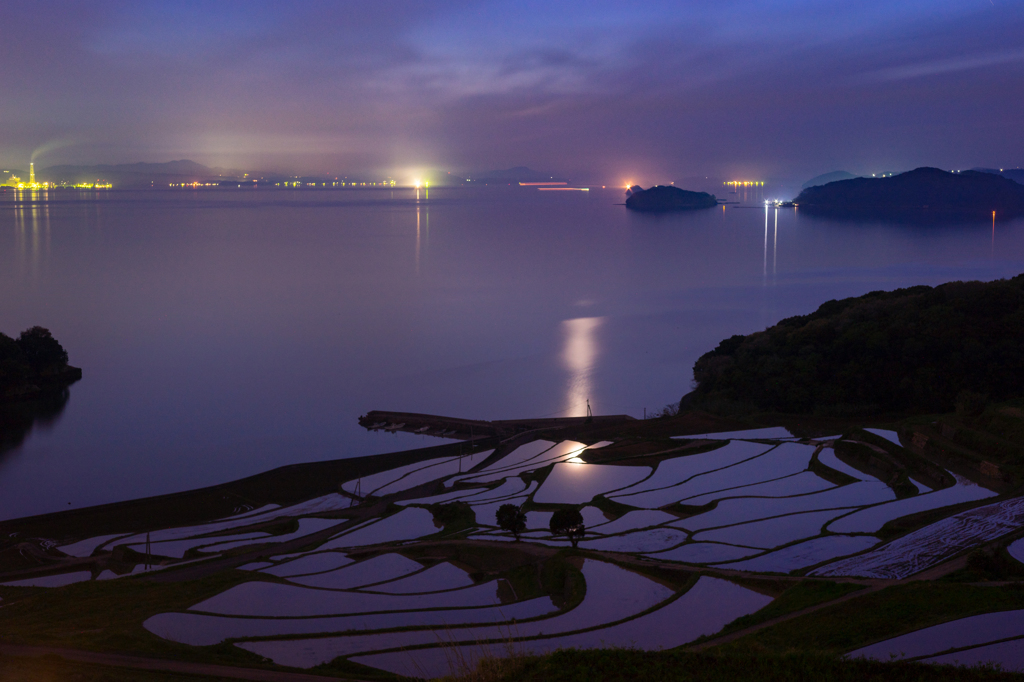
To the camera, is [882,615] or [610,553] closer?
[882,615]

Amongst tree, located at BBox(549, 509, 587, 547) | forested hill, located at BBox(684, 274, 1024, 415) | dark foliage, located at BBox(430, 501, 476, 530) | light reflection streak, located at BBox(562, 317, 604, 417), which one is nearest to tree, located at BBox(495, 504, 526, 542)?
tree, located at BBox(549, 509, 587, 547)

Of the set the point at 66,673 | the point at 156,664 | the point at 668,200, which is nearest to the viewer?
the point at 66,673

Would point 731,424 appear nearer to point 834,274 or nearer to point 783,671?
Answer: point 783,671

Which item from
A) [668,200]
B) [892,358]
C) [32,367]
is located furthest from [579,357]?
[668,200]

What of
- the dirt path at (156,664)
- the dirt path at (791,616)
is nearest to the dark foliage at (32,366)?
the dirt path at (156,664)

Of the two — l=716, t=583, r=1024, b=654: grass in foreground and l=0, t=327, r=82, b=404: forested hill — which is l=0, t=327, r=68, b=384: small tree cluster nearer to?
l=0, t=327, r=82, b=404: forested hill

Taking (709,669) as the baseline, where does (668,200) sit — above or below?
above

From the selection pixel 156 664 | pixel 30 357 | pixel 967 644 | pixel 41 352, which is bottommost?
pixel 156 664

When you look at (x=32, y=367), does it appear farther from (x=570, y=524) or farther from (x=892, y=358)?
(x=892, y=358)
